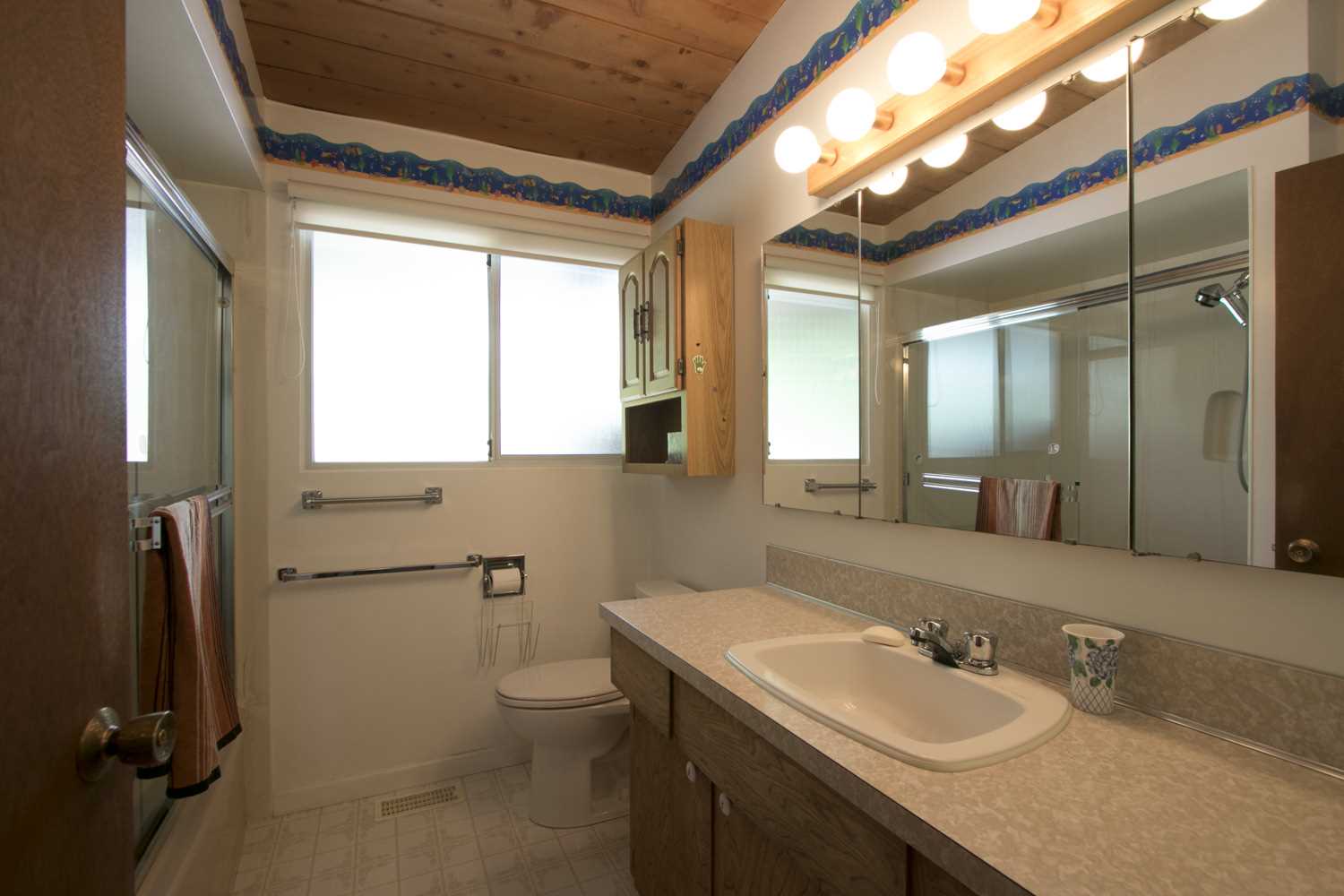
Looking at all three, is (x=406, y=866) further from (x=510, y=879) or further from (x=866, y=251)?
(x=866, y=251)

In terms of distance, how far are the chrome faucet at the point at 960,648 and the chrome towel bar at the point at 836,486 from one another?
1.25ft

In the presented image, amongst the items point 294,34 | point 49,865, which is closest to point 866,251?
point 49,865

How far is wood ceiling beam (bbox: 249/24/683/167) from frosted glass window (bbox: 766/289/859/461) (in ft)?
3.44

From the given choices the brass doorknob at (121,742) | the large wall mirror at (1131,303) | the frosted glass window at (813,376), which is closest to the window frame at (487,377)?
the frosted glass window at (813,376)

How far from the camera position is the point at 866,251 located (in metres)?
1.52

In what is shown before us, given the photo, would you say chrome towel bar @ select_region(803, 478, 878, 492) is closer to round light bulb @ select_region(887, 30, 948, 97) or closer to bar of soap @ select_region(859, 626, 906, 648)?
bar of soap @ select_region(859, 626, 906, 648)

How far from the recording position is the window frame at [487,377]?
2.21 metres

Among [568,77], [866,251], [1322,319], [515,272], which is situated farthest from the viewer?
[515,272]

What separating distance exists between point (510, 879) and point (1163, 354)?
6.68 ft

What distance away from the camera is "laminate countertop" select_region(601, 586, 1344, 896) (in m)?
0.60

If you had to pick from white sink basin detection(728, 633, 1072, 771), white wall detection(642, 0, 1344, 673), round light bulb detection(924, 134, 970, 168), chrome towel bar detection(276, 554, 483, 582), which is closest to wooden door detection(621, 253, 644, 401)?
white wall detection(642, 0, 1344, 673)

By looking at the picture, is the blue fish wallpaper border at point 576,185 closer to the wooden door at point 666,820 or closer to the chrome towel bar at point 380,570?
the chrome towel bar at point 380,570

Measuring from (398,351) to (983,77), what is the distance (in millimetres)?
2055

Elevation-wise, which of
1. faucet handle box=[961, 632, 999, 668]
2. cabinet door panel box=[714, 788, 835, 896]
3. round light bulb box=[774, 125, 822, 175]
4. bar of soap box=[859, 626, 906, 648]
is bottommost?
cabinet door panel box=[714, 788, 835, 896]
